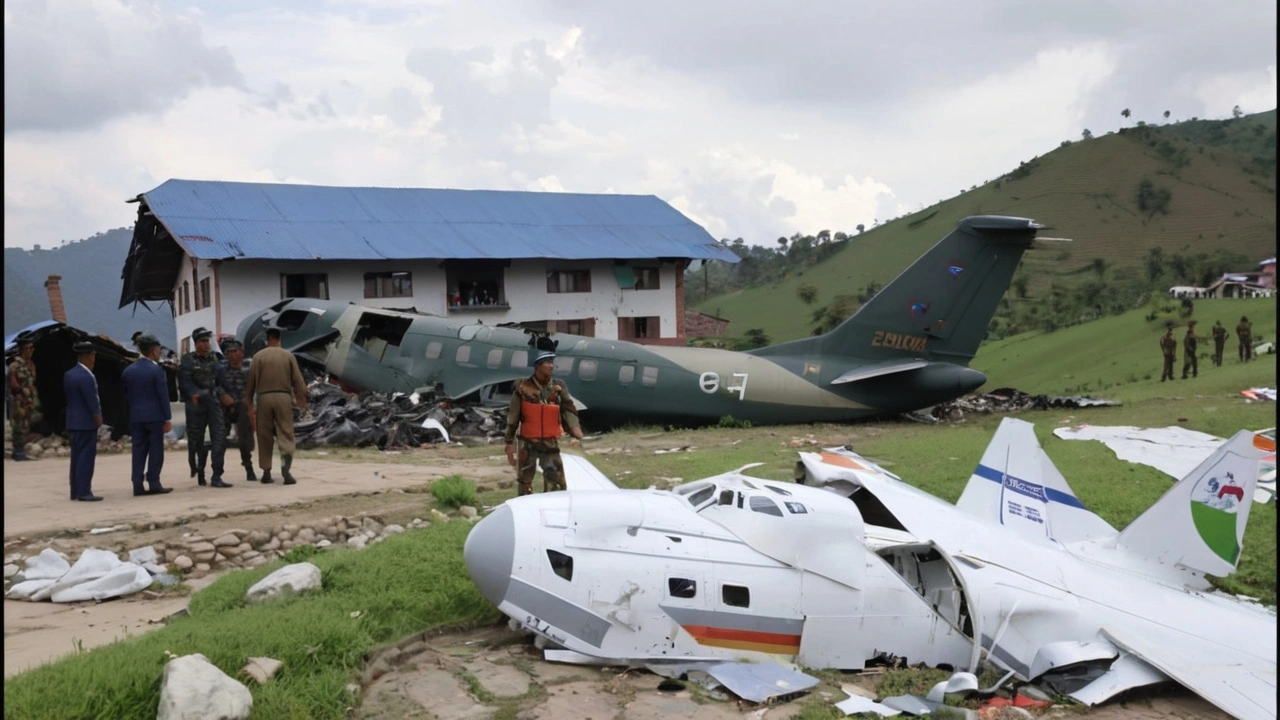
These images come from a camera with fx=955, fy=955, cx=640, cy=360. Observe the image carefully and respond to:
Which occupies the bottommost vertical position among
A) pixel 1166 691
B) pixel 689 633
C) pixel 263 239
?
pixel 1166 691

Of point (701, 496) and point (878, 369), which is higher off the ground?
point (878, 369)

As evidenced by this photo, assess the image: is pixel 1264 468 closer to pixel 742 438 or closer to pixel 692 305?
pixel 742 438

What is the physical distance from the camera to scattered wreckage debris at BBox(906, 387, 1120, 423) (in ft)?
77.7

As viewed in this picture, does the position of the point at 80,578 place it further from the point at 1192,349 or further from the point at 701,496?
the point at 1192,349

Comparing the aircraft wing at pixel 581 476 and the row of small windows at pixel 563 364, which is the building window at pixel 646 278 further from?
the aircraft wing at pixel 581 476

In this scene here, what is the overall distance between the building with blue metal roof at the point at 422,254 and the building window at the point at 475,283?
55mm

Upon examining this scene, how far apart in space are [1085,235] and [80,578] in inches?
3681

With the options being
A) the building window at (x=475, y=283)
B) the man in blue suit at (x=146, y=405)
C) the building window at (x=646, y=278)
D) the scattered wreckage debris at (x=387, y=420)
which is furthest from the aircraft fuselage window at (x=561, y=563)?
the building window at (x=646, y=278)

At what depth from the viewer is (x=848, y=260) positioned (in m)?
99.3

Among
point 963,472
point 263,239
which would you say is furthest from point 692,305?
point 963,472

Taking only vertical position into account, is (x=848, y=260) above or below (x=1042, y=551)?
above

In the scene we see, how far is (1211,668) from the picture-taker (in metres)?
8.29

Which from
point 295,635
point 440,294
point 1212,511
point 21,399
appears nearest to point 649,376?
point 21,399

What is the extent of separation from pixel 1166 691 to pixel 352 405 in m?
16.8
